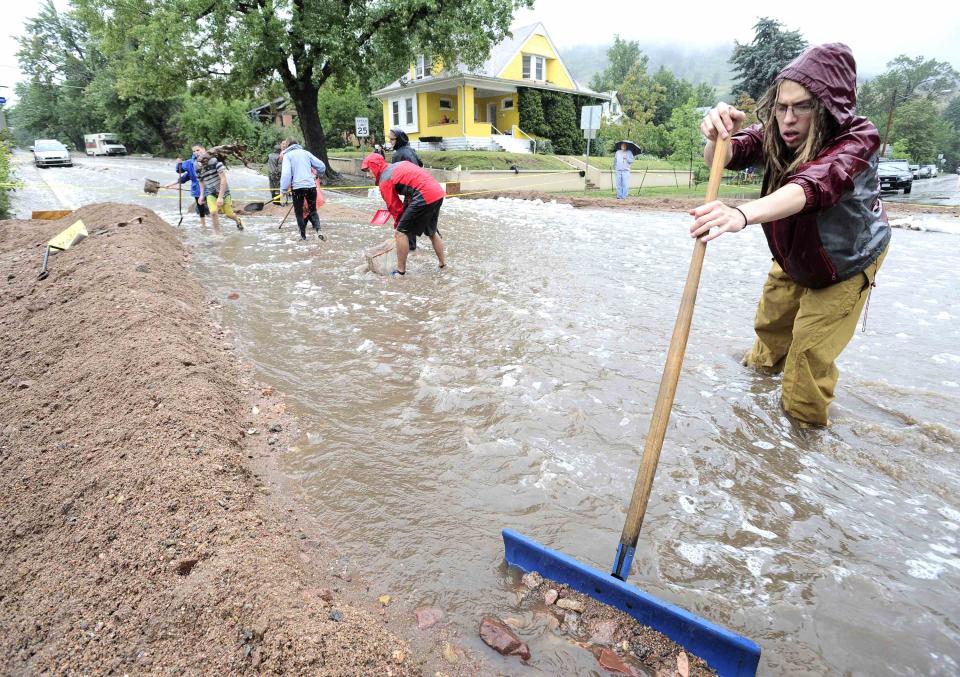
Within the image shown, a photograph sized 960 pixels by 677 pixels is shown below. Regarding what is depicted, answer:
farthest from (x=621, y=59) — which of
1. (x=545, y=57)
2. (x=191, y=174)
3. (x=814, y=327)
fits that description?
(x=814, y=327)

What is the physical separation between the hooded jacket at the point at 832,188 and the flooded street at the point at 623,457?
1248 mm

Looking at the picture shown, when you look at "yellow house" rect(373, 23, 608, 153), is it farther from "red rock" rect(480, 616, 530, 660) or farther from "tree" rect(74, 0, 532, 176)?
"red rock" rect(480, 616, 530, 660)

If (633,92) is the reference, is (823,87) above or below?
below

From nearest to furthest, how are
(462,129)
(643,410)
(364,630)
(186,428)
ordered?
1. (364,630)
2. (186,428)
3. (643,410)
4. (462,129)

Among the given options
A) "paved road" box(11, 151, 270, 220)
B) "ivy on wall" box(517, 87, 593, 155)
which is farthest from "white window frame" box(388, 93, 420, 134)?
"paved road" box(11, 151, 270, 220)

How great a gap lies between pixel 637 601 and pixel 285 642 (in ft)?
4.20

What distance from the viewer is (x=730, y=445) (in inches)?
145

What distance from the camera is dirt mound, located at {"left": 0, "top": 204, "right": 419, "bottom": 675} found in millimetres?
1861

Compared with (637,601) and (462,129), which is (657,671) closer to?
(637,601)

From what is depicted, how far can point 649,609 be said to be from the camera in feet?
6.89

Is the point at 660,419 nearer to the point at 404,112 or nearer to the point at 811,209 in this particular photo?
the point at 811,209

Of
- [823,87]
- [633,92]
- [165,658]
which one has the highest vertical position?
[633,92]

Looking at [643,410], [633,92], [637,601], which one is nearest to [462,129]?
[633,92]

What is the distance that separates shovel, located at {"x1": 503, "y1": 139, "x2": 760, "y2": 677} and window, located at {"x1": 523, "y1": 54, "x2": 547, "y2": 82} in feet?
114
